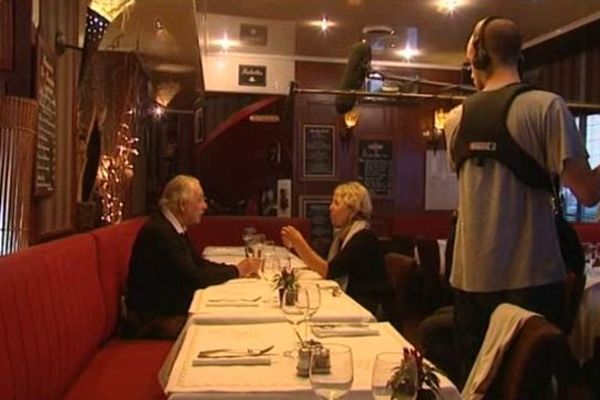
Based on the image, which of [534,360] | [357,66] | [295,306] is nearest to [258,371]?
[295,306]

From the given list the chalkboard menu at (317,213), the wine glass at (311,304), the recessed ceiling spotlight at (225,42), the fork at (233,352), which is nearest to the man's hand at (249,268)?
the wine glass at (311,304)

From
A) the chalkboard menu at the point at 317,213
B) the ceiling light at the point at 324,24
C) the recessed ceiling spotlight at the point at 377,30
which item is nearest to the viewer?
the ceiling light at the point at 324,24

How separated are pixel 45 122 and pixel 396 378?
2.28m

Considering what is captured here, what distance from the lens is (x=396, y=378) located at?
127 cm

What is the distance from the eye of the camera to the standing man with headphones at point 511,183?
178 cm

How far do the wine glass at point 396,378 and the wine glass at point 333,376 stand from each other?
61 mm

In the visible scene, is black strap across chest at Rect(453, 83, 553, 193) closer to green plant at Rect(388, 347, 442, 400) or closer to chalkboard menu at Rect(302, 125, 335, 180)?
green plant at Rect(388, 347, 442, 400)

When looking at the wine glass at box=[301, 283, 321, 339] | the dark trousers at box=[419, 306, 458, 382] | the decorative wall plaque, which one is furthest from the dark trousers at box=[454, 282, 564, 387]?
the decorative wall plaque

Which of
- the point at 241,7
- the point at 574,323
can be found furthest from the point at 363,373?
the point at 241,7

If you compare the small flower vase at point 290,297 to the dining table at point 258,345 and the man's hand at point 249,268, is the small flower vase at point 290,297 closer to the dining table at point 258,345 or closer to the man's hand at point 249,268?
the dining table at point 258,345

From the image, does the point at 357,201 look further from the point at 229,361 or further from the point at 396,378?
the point at 396,378

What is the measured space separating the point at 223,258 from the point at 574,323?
7.70 ft

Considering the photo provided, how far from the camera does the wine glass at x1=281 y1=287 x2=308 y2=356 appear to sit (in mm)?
2025

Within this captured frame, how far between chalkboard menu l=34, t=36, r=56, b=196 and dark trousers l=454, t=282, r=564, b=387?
6.10 feet
